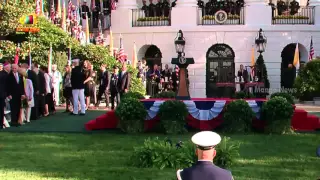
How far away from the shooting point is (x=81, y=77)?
18750mm

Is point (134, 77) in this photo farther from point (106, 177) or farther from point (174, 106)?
point (106, 177)

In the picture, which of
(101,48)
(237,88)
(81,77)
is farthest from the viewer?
(237,88)

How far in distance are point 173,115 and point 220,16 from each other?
66.5 ft

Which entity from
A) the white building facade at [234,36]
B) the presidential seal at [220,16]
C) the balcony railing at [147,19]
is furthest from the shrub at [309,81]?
the balcony railing at [147,19]

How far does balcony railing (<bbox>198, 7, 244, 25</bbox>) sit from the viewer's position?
33.6 meters

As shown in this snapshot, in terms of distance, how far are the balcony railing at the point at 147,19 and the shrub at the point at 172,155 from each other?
82.1 ft

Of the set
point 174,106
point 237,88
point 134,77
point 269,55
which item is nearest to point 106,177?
point 174,106

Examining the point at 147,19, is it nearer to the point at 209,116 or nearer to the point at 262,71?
the point at 262,71

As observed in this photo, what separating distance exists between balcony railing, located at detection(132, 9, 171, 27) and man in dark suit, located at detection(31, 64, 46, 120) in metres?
16.8

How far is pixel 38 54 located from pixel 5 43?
66.7 inches

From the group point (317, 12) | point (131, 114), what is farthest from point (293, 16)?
point (131, 114)

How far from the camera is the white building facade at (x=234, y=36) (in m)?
33.1

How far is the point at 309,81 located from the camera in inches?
1049

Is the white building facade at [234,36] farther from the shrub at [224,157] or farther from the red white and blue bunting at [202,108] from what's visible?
the shrub at [224,157]
